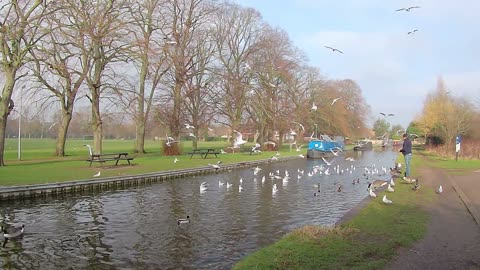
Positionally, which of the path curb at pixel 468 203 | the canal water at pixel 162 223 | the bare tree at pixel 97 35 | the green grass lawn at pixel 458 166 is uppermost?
the bare tree at pixel 97 35

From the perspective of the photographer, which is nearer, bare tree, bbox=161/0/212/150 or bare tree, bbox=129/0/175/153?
bare tree, bbox=129/0/175/153

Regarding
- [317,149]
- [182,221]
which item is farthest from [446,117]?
[182,221]

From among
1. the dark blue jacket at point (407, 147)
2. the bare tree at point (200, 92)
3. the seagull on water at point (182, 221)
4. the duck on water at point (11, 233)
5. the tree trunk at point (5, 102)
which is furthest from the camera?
the bare tree at point (200, 92)

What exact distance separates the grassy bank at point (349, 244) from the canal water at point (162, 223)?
51.8 inches

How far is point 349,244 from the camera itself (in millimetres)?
8828

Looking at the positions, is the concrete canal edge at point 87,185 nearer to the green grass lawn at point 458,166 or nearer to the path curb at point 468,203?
the path curb at point 468,203

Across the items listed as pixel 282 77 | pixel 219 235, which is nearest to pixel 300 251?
pixel 219 235

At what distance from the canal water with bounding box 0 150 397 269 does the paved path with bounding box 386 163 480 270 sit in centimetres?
322

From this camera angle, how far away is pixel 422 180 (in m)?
22.1

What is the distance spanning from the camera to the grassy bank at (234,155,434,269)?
762 centimetres

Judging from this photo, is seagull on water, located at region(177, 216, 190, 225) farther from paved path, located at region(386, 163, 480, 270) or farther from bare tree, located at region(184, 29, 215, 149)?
bare tree, located at region(184, 29, 215, 149)

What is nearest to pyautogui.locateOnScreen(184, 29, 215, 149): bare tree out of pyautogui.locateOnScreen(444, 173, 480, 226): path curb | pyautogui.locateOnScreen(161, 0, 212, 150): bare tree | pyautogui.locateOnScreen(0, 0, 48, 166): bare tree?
pyautogui.locateOnScreen(161, 0, 212, 150): bare tree

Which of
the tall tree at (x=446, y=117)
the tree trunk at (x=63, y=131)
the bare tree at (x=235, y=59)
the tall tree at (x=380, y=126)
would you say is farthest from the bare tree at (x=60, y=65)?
the tall tree at (x=380, y=126)

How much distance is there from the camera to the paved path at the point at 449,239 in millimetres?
7715
